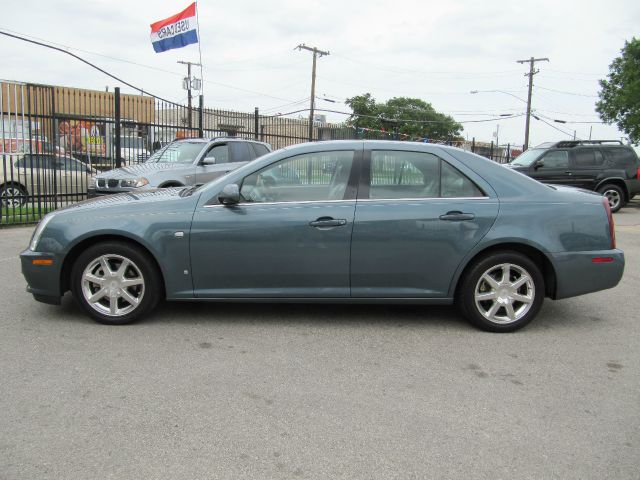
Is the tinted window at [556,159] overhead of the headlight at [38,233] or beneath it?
overhead

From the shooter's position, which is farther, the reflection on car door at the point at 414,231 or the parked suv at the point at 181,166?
the parked suv at the point at 181,166

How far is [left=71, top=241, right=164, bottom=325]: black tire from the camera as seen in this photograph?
4.58 m

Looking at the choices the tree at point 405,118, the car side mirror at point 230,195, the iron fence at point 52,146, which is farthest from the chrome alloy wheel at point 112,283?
the tree at point 405,118

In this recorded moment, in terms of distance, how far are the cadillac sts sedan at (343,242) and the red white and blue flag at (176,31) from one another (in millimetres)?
12421

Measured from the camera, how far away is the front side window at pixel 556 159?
48.4 ft

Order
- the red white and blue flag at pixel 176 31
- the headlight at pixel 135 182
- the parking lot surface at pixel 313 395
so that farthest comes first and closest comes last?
1. the red white and blue flag at pixel 176 31
2. the headlight at pixel 135 182
3. the parking lot surface at pixel 313 395

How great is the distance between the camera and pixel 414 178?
4.72m

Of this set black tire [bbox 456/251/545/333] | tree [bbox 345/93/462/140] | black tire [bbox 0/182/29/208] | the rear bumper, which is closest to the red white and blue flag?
black tire [bbox 0/182/29/208]

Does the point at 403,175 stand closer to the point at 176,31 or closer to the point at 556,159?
the point at 556,159

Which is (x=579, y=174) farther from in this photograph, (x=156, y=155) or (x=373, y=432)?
(x=373, y=432)

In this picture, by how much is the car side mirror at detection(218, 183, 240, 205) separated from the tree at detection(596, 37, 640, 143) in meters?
23.5

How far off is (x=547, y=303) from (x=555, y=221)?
1.36 m

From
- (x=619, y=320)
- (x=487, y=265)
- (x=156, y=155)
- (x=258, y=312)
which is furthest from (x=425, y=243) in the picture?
(x=156, y=155)

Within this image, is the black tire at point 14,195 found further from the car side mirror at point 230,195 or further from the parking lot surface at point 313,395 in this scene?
the car side mirror at point 230,195
